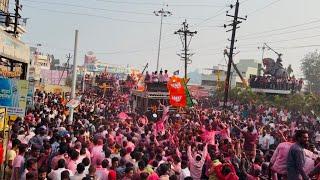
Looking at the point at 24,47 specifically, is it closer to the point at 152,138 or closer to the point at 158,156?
the point at 152,138

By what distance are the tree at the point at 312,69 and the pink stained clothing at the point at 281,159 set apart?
3541 inches

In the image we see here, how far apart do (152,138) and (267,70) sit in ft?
129

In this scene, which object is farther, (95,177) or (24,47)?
(24,47)

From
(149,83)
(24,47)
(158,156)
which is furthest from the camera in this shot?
(149,83)

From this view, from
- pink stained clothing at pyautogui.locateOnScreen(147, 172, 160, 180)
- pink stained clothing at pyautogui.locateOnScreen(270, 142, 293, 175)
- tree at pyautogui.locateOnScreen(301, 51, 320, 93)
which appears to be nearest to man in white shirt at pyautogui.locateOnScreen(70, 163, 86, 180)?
pink stained clothing at pyautogui.locateOnScreen(147, 172, 160, 180)

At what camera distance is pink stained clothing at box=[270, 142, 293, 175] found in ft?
25.5

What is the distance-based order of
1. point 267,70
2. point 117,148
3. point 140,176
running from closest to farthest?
point 140,176 < point 117,148 < point 267,70

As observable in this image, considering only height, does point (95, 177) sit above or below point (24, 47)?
below

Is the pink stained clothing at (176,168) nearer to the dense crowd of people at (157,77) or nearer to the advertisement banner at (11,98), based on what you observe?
the advertisement banner at (11,98)

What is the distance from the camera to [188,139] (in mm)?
13492

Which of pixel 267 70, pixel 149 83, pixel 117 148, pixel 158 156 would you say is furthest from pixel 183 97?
pixel 267 70

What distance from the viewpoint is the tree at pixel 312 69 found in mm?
96688

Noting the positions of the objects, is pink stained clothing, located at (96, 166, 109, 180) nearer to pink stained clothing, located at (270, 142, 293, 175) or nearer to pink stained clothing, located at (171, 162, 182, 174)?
pink stained clothing, located at (171, 162, 182, 174)

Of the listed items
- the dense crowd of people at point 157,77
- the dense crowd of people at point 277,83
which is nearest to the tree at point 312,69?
the dense crowd of people at point 277,83
